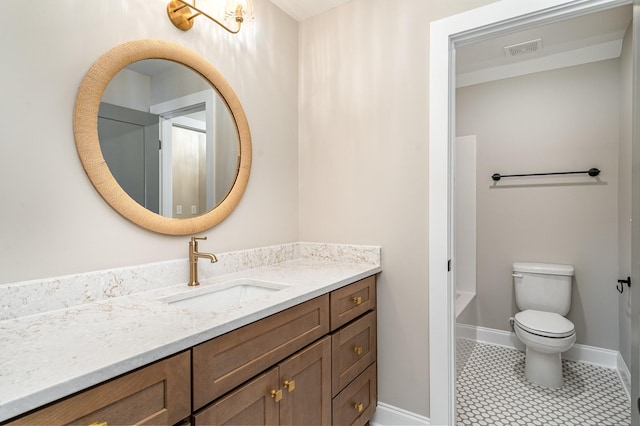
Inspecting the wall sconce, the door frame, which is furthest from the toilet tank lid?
the wall sconce

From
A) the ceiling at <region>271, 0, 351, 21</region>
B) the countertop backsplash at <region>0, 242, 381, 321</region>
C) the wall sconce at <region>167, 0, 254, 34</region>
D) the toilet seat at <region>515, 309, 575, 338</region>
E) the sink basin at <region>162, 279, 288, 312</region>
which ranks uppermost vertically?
the ceiling at <region>271, 0, 351, 21</region>

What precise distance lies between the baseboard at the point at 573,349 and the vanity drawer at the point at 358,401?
883 millimetres

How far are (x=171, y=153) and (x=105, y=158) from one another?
296 mm

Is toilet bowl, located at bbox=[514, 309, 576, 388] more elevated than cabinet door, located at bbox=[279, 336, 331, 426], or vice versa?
cabinet door, located at bbox=[279, 336, 331, 426]

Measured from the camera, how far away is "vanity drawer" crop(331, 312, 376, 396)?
4.73ft

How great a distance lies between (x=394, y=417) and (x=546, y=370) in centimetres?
122

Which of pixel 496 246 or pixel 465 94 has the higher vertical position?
pixel 465 94

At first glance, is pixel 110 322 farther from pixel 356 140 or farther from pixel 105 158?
pixel 356 140

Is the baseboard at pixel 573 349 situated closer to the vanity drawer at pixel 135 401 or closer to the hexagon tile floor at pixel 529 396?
the hexagon tile floor at pixel 529 396

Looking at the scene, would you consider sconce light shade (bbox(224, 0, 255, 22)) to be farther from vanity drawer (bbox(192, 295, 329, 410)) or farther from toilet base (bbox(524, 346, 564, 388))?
toilet base (bbox(524, 346, 564, 388))

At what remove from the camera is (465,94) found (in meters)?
3.06

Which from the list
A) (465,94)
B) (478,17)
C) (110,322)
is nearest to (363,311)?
(110,322)

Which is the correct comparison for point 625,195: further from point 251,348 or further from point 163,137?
point 163,137

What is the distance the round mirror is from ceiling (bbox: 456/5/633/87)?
1.75m
